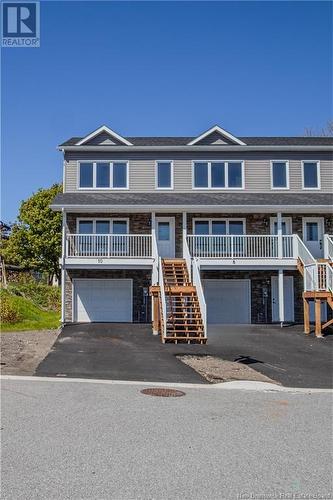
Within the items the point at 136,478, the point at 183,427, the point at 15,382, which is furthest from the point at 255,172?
the point at 136,478

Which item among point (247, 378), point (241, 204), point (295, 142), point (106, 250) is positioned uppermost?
point (295, 142)

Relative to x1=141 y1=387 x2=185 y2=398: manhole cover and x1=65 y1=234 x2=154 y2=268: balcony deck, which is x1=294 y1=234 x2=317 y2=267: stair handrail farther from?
x1=141 y1=387 x2=185 y2=398: manhole cover

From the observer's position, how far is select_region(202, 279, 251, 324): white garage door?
2256 centimetres

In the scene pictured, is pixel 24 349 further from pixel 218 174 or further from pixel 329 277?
pixel 218 174

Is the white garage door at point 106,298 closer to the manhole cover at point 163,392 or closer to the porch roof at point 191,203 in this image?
the porch roof at point 191,203

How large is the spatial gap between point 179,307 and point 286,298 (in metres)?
7.50

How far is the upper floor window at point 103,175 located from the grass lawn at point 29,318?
6238 millimetres

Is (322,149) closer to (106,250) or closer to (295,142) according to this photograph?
(295,142)

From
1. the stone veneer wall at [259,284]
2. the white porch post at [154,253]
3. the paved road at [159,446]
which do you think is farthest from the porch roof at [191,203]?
the paved road at [159,446]

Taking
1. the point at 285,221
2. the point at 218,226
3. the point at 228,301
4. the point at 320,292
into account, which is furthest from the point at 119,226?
the point at 320,292

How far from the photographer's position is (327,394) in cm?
930

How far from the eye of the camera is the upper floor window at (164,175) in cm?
2366

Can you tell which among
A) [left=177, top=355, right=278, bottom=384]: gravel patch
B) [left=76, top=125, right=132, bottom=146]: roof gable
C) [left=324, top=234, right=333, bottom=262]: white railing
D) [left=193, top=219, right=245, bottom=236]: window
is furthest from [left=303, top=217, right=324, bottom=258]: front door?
[left=177, top=355, right=278, bottom=384]: gravel patch

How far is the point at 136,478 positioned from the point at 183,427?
201cm
